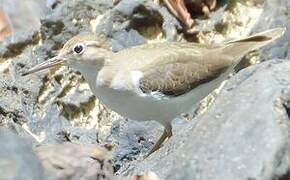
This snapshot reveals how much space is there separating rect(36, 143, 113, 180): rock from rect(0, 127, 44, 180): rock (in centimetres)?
13

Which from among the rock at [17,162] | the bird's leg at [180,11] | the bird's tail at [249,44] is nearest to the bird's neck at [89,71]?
the bird's tail at [249,44]

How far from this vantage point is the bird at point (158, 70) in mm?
7816

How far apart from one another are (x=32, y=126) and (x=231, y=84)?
320cm

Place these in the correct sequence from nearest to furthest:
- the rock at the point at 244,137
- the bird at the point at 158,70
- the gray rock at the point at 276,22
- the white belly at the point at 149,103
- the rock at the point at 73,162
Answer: the rock at the point at 73,162 → the rock at the point at 244,137 → the white belly at the point at 149,103 → the bird at the point at 158,70 → the gray rock at the point at 276,22

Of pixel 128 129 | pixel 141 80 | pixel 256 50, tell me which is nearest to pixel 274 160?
pixel 141 80

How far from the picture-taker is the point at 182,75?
805 cm

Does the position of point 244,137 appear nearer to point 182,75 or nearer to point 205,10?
point 182,75

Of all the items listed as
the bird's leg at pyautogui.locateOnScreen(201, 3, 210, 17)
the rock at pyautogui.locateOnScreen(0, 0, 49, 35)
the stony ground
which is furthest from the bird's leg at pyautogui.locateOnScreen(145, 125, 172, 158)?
the rock at pyautogui.locateOnScreen(0, 0, 49, 35)

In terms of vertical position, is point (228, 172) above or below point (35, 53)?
above

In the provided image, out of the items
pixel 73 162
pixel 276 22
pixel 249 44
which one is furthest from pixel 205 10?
pixel 73 162

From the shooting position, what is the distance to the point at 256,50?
8984 mm

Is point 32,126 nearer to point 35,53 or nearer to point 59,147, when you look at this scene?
point 35,53

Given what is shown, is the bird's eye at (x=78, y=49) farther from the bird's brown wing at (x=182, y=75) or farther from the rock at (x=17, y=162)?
the rock at (x=17, y=162)

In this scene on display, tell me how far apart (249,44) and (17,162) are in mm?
4473
